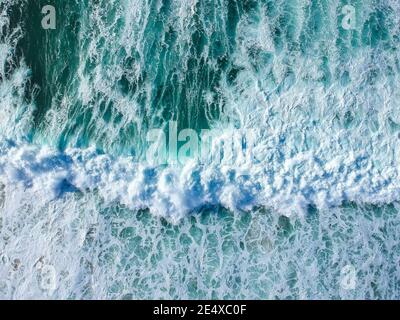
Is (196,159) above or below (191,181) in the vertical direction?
above

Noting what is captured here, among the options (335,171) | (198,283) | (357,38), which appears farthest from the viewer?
(357,38)

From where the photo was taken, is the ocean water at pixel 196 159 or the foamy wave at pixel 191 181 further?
the foamy wave at pixel 191 181

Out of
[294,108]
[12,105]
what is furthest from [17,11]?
[294,108]

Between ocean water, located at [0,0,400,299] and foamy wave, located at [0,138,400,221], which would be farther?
foamy wave, located at [0,138,400,221]

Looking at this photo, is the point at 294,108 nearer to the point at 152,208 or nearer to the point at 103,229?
the point at 152,208

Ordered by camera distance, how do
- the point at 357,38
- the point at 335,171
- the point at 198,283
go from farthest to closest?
the point at 357,38 → the point at 335,171 → the point at 198,283

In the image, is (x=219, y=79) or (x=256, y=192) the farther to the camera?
(x=219, y=79)

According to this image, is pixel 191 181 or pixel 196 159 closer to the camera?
pixel 191 181

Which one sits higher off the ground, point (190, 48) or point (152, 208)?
point (190, 48)
